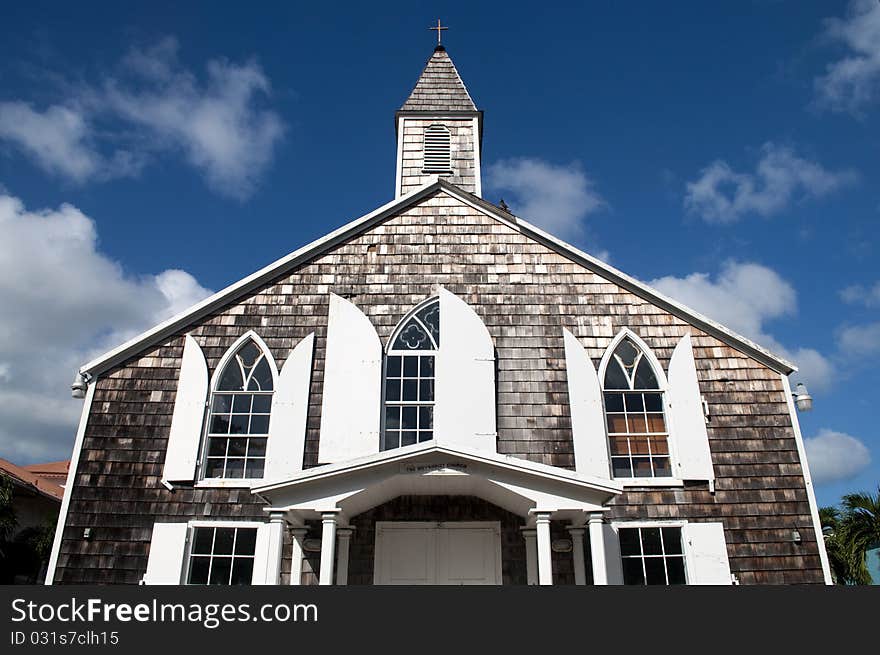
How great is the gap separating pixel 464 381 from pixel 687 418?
11.3ft

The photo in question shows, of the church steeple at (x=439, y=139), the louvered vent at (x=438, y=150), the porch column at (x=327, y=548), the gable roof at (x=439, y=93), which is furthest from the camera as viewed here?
the gable roof at (x=439, y=93)

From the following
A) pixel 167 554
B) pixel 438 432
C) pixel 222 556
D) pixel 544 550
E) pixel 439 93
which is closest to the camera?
pixel 544 550

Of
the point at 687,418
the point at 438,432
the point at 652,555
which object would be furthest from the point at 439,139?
the point at 652,555

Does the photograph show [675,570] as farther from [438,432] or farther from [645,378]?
[438,432]

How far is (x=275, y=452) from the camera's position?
31.9 ft

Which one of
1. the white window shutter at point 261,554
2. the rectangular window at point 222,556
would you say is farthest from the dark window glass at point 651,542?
the rectangular window at point 222,556

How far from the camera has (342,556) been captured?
935cm

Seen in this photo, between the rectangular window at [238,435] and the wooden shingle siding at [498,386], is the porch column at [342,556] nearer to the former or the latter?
the wooden shingle siding at [498,386]

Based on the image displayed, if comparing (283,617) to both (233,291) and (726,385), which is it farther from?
(726,385)

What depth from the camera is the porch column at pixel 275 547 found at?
830cm

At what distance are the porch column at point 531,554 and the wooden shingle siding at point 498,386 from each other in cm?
106

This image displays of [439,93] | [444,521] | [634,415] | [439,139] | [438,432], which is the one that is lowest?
[444,521]

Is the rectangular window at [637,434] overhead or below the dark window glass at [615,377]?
below

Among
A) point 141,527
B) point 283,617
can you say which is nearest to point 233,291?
point 141,527
